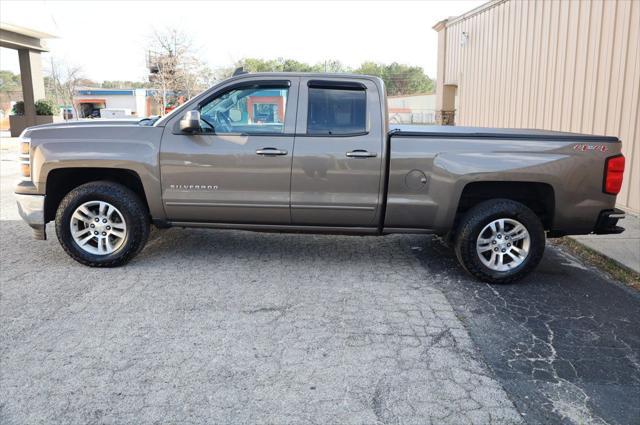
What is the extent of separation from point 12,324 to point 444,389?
3.21 m

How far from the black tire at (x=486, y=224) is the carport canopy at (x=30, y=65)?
22427 millimetres

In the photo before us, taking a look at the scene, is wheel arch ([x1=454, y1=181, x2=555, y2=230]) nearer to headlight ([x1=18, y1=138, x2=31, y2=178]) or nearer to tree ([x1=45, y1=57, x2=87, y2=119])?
headlight ([x1=18, y1=138, x2=31, y2=178])

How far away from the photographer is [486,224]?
511 cm

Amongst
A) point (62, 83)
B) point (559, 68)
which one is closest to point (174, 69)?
point (62, 83)

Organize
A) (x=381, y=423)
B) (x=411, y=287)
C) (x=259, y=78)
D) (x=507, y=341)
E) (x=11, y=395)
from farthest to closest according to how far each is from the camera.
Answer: (x=259, y=78)
(x=411, y=287)
(x=507, y=341)
(x=11, y=395)
(x=381, y=423)

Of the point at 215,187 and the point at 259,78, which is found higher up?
the point at 259,78

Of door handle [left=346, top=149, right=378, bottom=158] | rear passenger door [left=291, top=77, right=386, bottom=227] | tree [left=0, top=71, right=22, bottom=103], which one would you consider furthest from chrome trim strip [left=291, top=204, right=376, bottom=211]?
tree [left=0, top=71, right=22, bottom=103]

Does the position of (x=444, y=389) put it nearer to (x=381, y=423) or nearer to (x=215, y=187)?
(x=381, y=423)

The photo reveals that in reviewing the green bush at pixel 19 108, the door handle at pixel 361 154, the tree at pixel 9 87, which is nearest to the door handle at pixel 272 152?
the door handle at pixel 361 154

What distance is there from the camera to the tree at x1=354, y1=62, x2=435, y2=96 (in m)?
76.6

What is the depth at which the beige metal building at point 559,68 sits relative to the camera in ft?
26.8

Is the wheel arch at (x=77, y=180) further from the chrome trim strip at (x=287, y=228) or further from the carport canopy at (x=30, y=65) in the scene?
the carport canopy at (x=30, y=65)

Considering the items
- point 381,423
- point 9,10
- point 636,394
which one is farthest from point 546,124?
point 9,10

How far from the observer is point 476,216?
16.8 feet
